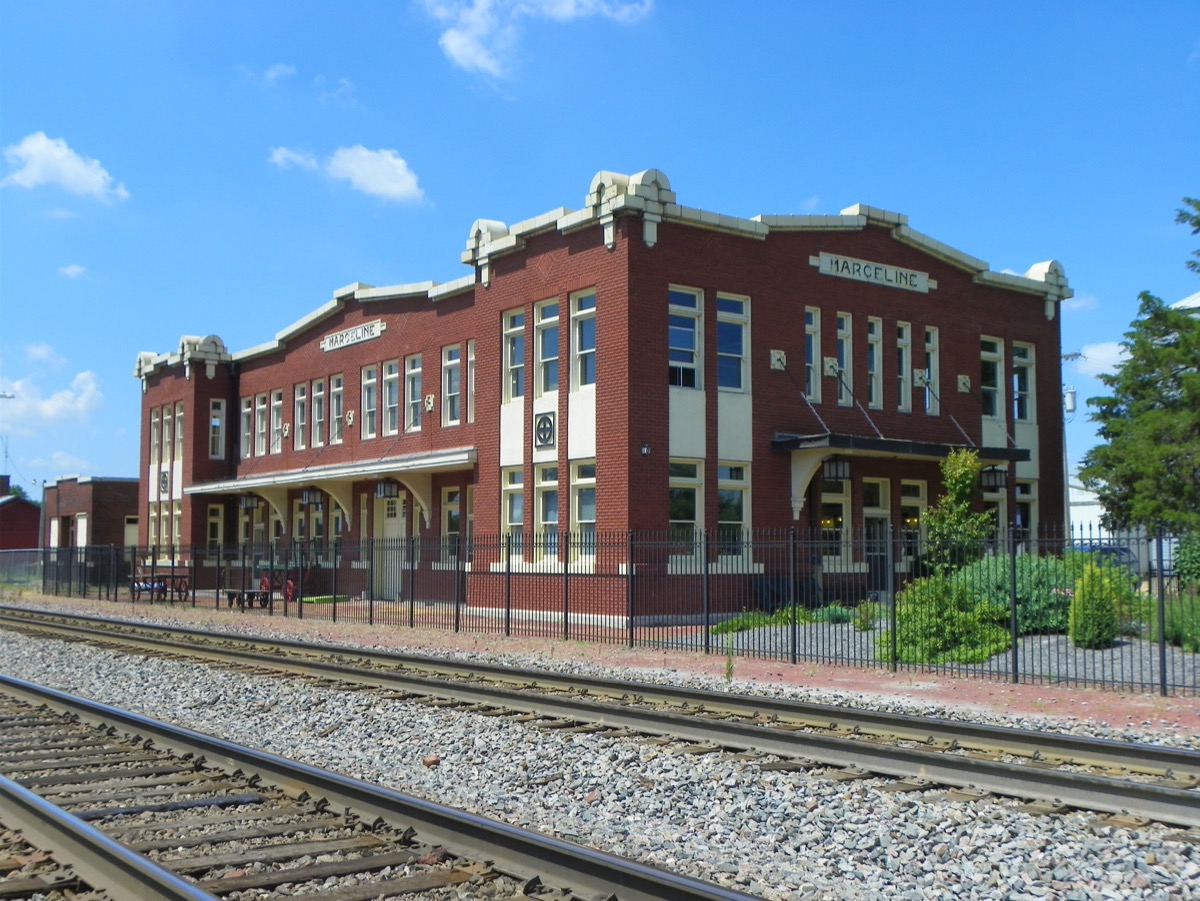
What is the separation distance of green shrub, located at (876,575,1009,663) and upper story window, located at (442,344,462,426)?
16380mm

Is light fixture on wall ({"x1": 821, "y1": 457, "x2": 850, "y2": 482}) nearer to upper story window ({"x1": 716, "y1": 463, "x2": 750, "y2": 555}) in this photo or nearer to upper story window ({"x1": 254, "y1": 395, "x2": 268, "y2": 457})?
upper story window ({"x1": 716, "y1": 463, "x2": 750, "y2": 555})

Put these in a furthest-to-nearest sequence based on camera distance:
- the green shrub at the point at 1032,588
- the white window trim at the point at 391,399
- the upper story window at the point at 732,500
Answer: the white window trim at the point at 391,399 → the upper story window at the point at 732,500 → the green shrub at the point at 1032,588

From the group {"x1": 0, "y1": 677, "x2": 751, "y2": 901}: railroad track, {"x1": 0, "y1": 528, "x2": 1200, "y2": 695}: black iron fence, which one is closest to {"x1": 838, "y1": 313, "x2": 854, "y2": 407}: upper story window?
{"x1": 0, "y1": 528, "x2": 1200, "y2": 695}: black iron fence

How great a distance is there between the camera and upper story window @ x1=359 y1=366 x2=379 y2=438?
36031 millimetres

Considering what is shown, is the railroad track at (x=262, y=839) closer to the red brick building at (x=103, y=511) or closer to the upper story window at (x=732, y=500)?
the upper story window at (x=732, y=500)

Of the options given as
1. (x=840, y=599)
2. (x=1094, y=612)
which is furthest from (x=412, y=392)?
(x=1094, y=612)

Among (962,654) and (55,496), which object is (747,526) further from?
→ (55,496)

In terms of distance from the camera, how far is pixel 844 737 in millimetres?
11156

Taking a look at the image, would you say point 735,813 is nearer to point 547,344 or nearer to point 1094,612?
point 1094,612

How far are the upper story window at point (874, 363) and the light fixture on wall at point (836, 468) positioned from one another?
8.71ft

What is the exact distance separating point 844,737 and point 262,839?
5.78 m

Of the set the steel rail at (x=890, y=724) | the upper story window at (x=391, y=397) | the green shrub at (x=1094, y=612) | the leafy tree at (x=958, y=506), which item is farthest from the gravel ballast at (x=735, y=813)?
the upper story window at (x=391, y=397)

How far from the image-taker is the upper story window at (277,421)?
4150cm

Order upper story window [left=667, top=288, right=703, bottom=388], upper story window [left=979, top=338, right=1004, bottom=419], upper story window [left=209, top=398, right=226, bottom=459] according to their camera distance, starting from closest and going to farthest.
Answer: upper story window [left=667, top=288, right=703, bottom=388] → upper story window [left=979, top=338, right=1004, bottom=419] → upper story window [left=209, top=398, right=226, bottom=459]
